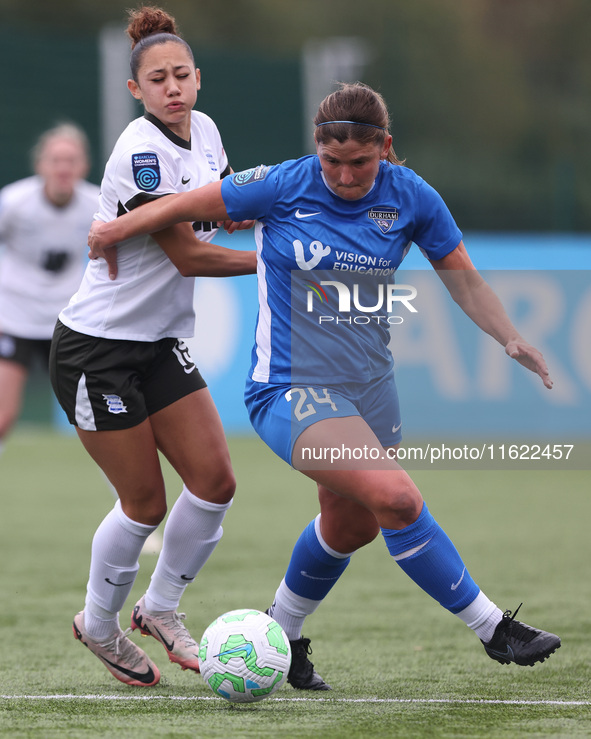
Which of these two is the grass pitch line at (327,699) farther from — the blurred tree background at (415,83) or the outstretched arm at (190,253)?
the blurred tree background at (415,83)

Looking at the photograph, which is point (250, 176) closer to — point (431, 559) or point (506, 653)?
point (431, 559)

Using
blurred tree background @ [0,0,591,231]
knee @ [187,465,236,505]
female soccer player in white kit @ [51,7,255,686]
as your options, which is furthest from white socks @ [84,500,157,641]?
blurred tree background @ [0,0,591,231]

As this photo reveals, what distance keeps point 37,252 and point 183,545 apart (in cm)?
394

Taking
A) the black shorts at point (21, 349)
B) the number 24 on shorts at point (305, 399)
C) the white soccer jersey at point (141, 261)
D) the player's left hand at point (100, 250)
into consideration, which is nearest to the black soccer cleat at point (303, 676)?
the number 24 on shorts at point (305, 399)

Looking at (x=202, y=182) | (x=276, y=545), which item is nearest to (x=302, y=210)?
(x=202, y=182)

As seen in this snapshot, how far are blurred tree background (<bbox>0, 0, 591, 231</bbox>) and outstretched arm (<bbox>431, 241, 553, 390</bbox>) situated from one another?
383 inches

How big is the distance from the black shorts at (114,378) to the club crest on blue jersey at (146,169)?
55 centimetres

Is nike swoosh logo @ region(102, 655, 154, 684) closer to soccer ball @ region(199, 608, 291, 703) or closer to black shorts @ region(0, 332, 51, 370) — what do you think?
soccer ball @ region(199, 608, 291, 703)

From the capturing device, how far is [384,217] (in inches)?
154

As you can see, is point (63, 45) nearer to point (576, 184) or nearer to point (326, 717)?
point (576, 184)

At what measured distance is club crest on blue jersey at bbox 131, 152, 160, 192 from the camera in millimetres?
4016

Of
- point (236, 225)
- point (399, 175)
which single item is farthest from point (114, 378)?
point (399, 175)

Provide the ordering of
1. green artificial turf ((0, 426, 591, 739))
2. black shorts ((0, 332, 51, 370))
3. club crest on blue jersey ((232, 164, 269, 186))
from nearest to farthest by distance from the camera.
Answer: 1. green artificial turf ((0, 426, 591, 739))
2. club crest on blue jersey ((232, 164, 269, 186))
3. black shorts ((0, 332, 51, 370))

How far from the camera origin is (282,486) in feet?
35.0
